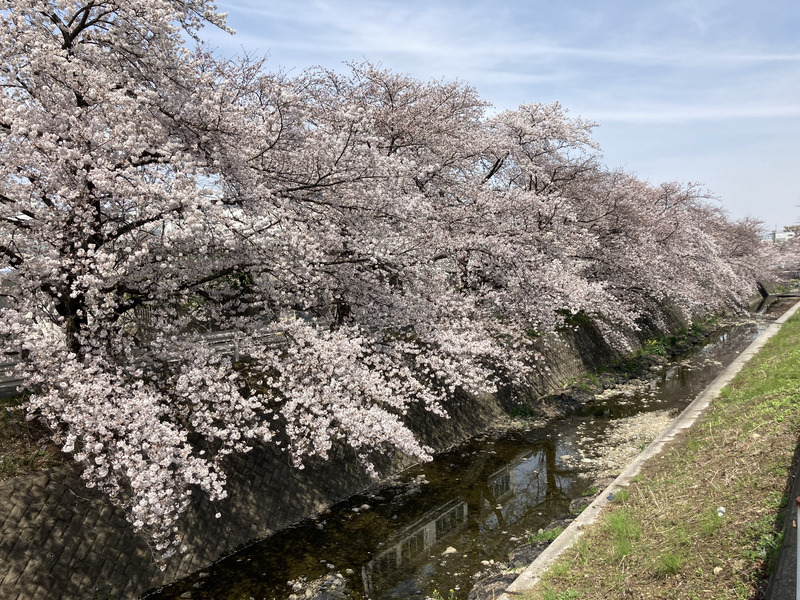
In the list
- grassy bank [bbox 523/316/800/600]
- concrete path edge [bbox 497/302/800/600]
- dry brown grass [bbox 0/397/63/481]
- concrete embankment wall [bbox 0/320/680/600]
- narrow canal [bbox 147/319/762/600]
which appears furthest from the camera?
narrow canal [bbox 147/319/762/600]

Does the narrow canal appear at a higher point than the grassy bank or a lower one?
lower

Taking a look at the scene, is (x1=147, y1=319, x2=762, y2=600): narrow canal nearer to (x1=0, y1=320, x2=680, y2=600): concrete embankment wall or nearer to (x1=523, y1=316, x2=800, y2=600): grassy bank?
(x1=0, y1=320, x2=680, y2=600): concrete embankment wall

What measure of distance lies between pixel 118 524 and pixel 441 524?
5.80 metres

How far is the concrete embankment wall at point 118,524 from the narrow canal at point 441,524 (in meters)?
0.32

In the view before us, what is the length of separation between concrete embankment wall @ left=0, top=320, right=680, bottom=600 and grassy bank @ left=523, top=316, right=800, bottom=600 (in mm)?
5837

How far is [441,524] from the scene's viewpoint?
10.6 m

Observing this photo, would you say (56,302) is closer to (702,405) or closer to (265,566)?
(265,566)

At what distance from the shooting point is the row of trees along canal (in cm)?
762

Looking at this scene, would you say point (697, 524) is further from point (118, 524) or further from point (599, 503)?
point (118, 524)

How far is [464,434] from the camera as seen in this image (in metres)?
15.5

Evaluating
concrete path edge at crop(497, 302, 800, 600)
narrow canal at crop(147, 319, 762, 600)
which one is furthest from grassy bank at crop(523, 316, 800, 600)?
narrow canal at crop(147, 319, 762, 600)

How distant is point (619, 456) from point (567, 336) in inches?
387

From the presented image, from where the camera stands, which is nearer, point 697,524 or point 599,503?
point 697,524

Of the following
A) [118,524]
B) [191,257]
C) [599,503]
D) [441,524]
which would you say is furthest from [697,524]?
[191,257]
